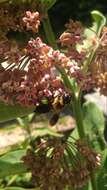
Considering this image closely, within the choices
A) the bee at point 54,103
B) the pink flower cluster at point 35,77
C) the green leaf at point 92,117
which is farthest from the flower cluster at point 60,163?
the green leaf at point 92,117

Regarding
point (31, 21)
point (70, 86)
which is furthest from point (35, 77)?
point (70, 86)

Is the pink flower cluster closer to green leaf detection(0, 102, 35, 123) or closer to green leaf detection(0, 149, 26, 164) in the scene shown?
green leaf detection(0, 102, 35, 123)

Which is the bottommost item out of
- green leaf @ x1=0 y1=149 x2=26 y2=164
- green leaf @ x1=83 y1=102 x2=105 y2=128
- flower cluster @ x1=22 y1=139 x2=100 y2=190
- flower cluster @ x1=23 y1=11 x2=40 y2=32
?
flower cluster @ x1=22 y1=139 x2=100 y2=190

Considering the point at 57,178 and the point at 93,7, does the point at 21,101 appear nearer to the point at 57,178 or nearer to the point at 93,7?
the point at 57,178

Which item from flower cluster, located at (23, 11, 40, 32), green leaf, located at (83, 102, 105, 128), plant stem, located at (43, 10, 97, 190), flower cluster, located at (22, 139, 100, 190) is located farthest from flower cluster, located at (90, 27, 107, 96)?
green leaf, located at (83, 102, 105, 128)

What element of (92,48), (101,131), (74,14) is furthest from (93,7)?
(92,48)

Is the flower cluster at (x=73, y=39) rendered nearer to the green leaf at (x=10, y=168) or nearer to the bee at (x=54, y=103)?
the bee at (x=54, y=103)

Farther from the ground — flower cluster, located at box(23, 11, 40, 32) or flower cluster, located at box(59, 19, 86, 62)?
flower cluster, located at box(23, 11, 40, 32)

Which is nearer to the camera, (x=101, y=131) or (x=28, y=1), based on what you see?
(x=28, y=1)
